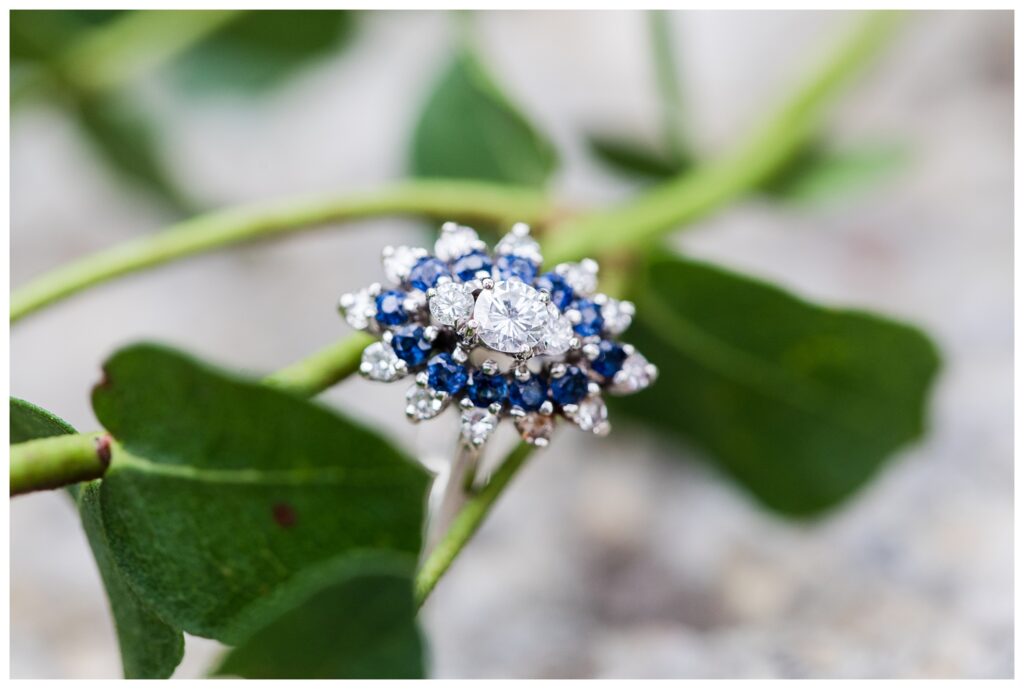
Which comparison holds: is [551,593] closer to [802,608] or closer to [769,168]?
[802,608]

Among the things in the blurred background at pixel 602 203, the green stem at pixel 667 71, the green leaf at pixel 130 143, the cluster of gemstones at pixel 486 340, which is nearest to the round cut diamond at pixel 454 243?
the cluster of gemstones at pixel 486 340

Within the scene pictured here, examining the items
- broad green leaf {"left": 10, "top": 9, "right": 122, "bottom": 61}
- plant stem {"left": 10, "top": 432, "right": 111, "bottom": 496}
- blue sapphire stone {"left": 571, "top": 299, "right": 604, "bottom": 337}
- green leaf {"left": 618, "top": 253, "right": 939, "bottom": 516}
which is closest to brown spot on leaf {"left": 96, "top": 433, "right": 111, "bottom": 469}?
plant stem {"left": 10, "top": 432, "right": 111, "bottom": 496}

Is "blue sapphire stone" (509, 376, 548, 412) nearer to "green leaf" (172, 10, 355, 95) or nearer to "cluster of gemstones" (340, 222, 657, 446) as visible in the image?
"cluster of gemstones" (340, 222, 657, 446)

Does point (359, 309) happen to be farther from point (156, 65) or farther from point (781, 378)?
point (156, 65)

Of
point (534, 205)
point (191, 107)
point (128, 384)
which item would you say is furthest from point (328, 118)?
point (128, 384)

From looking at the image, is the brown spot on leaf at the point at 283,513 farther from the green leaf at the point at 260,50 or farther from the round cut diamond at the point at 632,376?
the green leaf at the point at 260,50

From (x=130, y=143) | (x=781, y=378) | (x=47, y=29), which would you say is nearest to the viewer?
(x=781, y=378)

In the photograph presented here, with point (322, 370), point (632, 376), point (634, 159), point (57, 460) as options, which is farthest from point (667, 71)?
point (57, 460)
